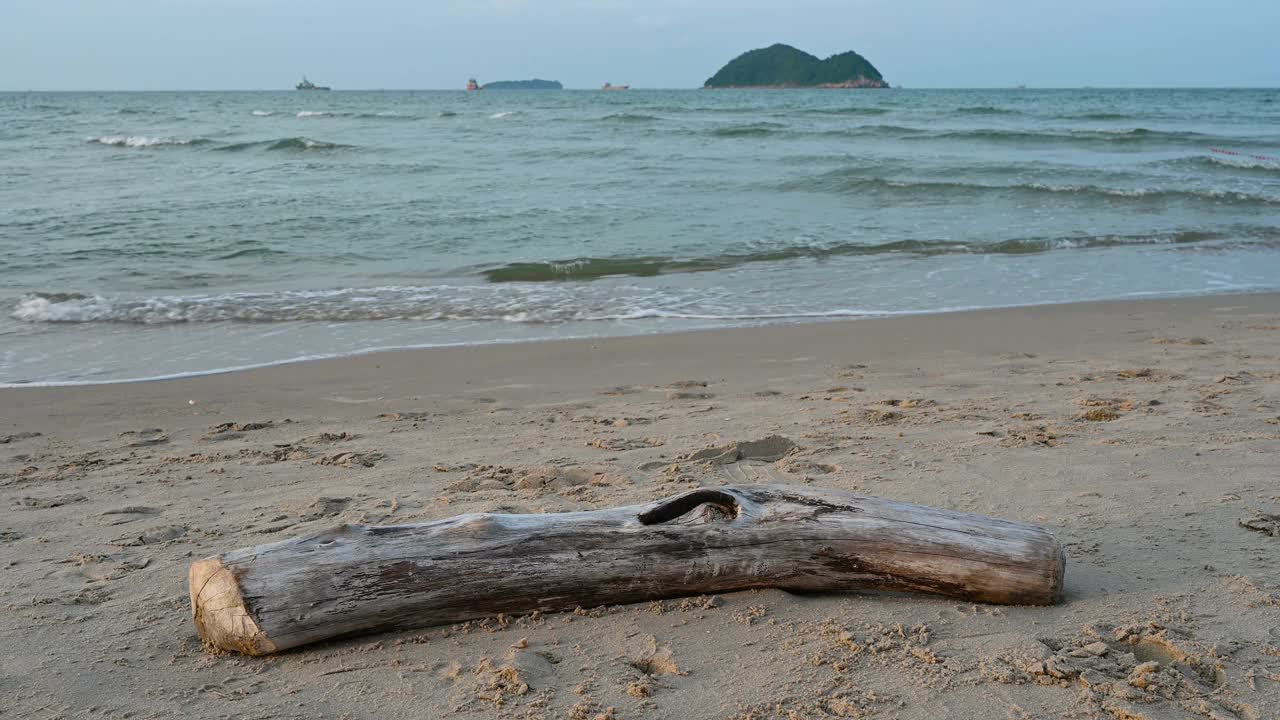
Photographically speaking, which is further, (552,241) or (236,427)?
(552,241)

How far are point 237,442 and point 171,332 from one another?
3149 mm

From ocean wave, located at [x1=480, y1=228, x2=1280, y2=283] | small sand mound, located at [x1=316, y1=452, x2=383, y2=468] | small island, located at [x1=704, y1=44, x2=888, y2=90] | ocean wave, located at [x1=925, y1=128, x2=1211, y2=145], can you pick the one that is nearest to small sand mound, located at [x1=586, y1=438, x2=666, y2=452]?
small sand mound, located at [x1=316, y1=452, x2=383, y2=468]

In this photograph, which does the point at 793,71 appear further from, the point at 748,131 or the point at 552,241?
the point at 552,241

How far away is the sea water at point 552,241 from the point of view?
304 inches

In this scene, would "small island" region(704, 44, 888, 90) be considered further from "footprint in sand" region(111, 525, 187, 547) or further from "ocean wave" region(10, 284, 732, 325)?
"footprint in sand" region(111, 525, 187, 547)

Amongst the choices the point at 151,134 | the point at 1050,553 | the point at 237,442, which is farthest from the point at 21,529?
the point at 151,134

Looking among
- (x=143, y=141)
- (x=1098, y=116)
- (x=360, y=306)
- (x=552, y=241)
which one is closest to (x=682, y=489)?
(x=360, y=306)

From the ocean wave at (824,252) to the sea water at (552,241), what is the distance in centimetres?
4

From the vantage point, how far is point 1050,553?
2.77 m

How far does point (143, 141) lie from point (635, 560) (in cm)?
2776

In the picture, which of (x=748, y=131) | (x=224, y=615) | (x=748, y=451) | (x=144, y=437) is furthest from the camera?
(x=748, y=131)

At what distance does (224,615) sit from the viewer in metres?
2.55

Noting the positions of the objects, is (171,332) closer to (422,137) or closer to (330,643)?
(330,643)

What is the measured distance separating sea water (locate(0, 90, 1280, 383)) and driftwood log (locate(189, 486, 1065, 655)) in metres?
4.21
